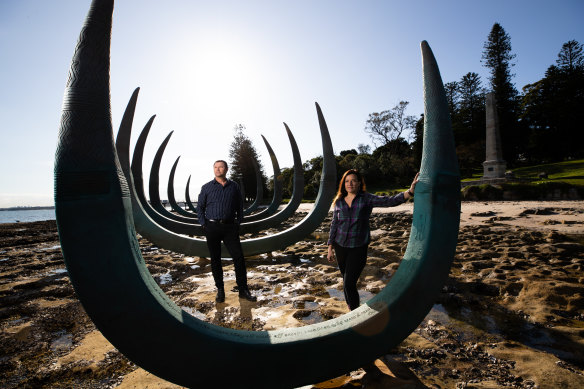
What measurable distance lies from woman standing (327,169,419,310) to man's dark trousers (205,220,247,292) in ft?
4.74

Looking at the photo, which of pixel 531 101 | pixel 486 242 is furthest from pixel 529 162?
pixel 486 242

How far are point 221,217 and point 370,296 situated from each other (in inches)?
82.6

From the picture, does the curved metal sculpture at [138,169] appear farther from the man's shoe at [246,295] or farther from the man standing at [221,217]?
the man's shoe at [246,295]

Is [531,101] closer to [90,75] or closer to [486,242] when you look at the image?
[486,242]

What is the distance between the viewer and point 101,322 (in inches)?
42.6

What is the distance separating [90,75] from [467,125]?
154 feet

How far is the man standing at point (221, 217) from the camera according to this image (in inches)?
131

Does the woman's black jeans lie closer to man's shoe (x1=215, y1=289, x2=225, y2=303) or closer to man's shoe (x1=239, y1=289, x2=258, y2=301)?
man's shoe (x1=239, y1=289, x2=258, y2=301)

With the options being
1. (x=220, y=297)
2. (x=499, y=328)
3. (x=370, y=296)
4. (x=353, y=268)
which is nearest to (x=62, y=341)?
(x=220, y=297)

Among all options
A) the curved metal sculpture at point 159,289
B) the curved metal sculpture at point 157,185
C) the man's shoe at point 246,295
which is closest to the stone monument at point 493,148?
the curved metal sculpture at point 157,185

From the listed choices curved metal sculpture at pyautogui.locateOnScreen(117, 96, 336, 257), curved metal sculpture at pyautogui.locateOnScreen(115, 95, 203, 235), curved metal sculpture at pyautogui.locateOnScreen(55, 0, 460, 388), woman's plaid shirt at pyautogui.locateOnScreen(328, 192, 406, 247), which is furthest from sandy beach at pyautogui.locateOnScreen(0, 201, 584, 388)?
curved metal sculpture at pyautogui.locateOnScreen(115, 95, 203, 235)

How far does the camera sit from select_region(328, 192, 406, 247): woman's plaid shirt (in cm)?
228

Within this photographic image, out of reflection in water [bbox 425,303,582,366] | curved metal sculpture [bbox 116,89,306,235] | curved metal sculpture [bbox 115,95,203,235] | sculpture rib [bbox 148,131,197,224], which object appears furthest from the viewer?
sculpture rib [bbox 148,131,197,224]

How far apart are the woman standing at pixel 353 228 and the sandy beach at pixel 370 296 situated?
0.62 meters
